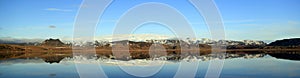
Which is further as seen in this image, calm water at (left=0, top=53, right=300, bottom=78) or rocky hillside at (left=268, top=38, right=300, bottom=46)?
rocky hillside at (left=268, top=38, right=300, bottom=46)

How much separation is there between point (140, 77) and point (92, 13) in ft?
27.9

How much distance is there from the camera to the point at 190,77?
20.9m

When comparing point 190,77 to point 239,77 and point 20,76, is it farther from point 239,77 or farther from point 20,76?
point 20,76

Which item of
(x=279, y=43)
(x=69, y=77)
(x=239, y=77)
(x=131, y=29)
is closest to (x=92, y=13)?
(x=131, y=29)

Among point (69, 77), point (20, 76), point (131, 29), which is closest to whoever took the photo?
point (131, 29)

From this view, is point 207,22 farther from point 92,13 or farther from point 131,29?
point 131,29

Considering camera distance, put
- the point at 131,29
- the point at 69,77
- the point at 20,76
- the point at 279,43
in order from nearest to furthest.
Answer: the point at 131,29, the point at 69,77, the point at 20,76, the point at 279,43

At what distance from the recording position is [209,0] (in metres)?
14.3

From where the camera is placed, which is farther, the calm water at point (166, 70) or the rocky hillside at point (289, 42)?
the rocky hillside at point (289, 42)

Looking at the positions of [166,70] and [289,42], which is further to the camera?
[289,42]

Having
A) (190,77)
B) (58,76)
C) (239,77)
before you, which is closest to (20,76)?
(58,76)

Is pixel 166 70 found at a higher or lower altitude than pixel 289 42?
lower

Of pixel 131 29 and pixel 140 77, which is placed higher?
pixel 131 29

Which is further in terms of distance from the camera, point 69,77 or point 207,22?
point 69,77
